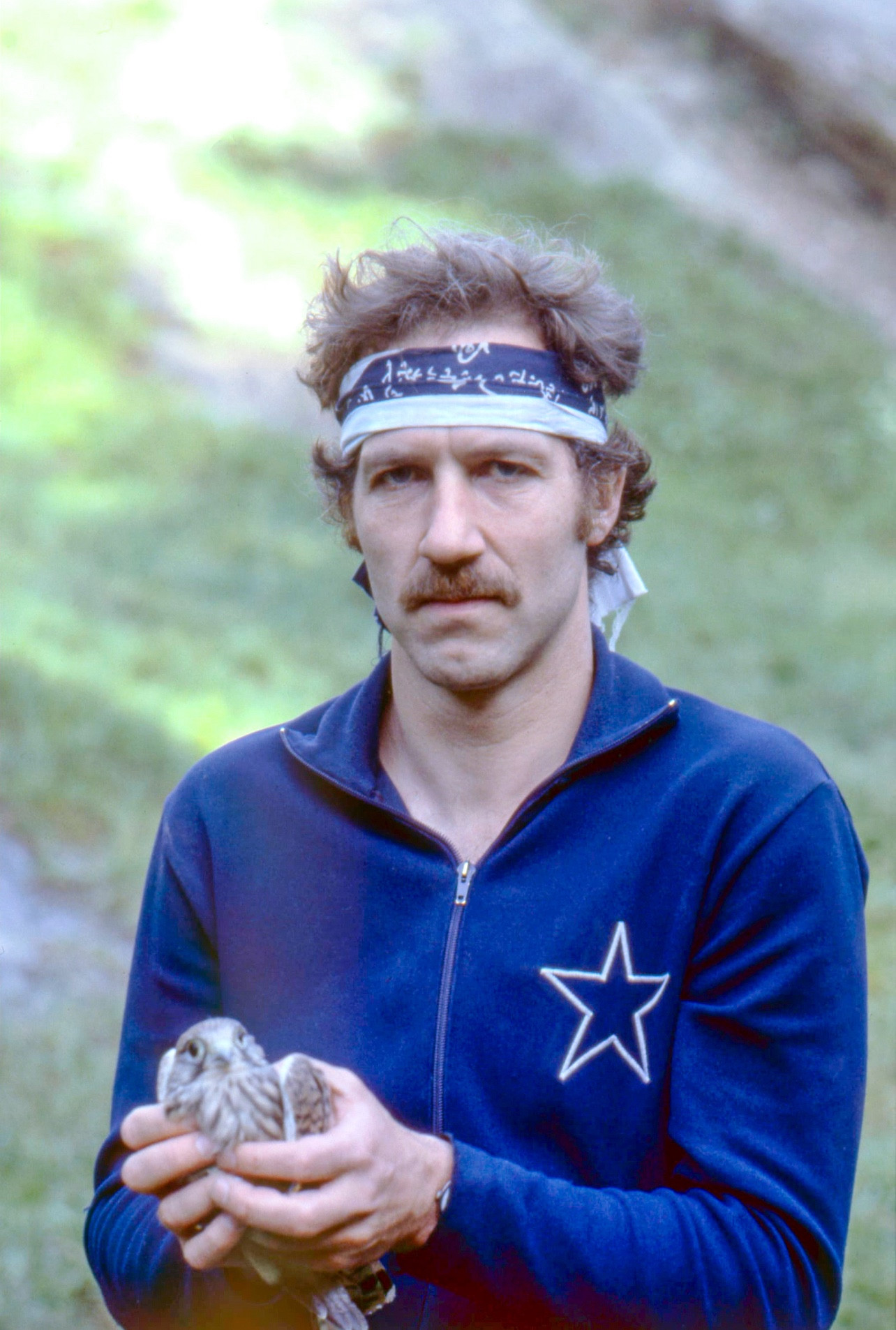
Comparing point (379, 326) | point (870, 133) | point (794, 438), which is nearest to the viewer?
point (379, 326)

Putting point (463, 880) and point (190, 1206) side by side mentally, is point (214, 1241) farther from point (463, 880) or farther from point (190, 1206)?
point (463, 880)

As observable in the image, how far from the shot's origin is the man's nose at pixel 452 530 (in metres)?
2.50

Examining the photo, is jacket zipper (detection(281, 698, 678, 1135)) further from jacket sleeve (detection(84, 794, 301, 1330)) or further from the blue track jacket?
jacket sleeve (detection(84, 794, 301, 1330))

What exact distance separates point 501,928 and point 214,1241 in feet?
2.18

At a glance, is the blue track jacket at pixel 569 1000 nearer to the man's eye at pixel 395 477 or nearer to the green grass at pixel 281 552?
the man's eye at pixel 395 477

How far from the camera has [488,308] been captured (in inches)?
107

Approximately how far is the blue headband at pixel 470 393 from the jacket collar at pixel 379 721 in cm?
44

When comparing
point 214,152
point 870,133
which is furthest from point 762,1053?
point 870,133

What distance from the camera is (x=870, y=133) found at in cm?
1727

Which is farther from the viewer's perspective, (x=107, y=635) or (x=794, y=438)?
(x=794, y=438)

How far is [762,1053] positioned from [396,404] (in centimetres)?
127

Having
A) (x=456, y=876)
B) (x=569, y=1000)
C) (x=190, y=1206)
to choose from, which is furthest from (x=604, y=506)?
(x=190, y=1206)

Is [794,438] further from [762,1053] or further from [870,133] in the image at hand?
[762,1053]

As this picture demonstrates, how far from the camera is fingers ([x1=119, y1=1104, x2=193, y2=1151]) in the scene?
2.14m
